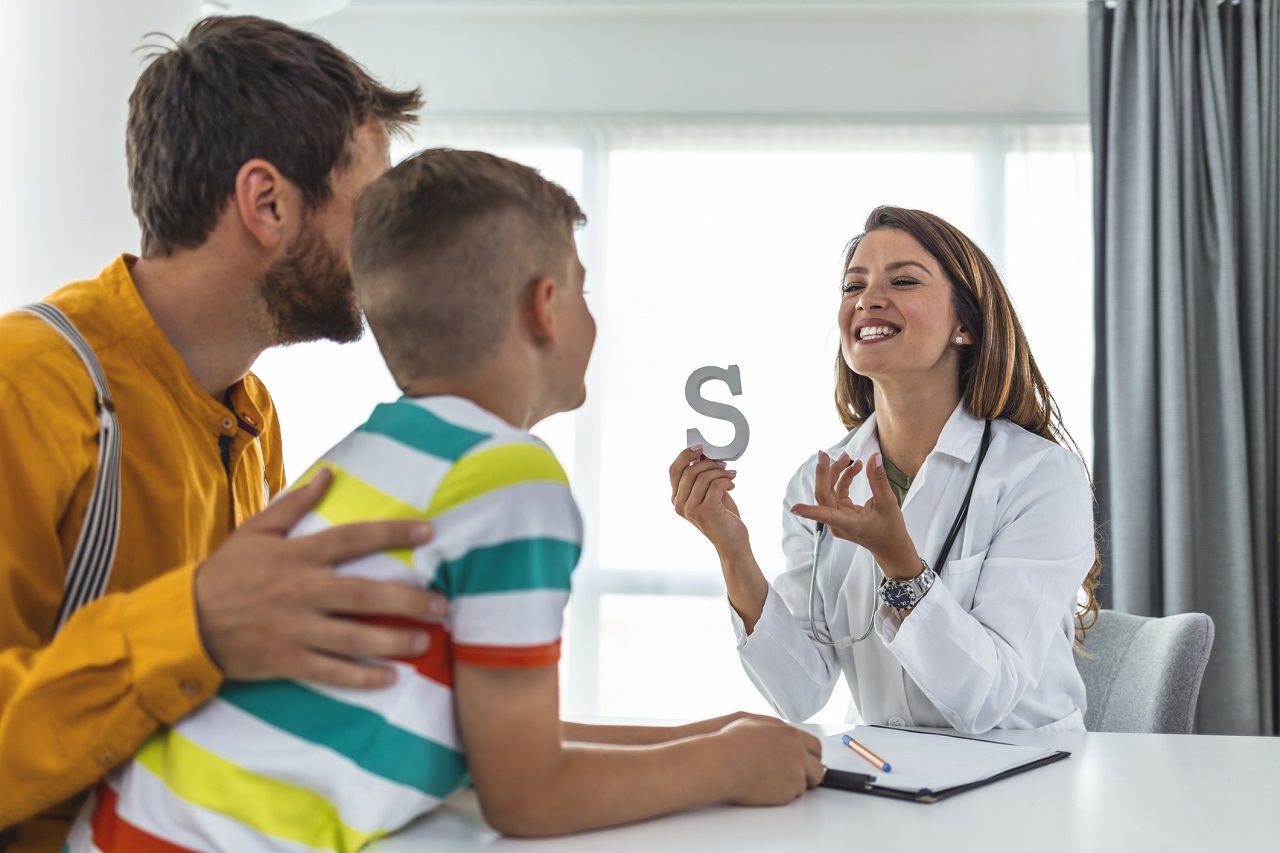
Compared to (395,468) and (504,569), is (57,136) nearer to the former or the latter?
(395,468)

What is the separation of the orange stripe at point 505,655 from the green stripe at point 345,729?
0.26ft

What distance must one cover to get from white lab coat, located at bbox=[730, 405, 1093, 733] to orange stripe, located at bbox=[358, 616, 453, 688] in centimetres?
90

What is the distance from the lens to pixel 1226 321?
3645mm

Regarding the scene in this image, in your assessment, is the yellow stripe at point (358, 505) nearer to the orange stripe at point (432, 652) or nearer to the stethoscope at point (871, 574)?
the orange stripe at point (432, 652)

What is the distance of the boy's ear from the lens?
111 centimetres

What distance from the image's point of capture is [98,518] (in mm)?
976

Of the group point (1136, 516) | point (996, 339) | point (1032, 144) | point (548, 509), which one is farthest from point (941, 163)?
point (548, 509)

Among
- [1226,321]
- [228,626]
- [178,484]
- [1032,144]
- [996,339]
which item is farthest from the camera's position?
[1032,144]

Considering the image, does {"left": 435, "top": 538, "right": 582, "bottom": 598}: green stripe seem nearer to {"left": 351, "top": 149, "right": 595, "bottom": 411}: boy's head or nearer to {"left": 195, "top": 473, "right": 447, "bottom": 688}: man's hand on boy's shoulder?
{"left": 195, "top": 473, "right": 447, "bottom": 688}: man's hand on boy's shoulder

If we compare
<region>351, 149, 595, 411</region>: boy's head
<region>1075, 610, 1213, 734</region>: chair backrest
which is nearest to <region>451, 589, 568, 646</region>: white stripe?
<region>351, 149, 595, 411</region>: boy's head

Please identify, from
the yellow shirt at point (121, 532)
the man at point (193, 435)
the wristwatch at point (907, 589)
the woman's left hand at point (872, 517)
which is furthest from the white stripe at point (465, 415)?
the wristwatch at point (907, 589)

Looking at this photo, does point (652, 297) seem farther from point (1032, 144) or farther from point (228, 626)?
point (228, 626)

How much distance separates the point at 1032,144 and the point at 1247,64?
749 mm

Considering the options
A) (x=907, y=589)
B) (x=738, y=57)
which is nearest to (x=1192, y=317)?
(x=738, y=57)
